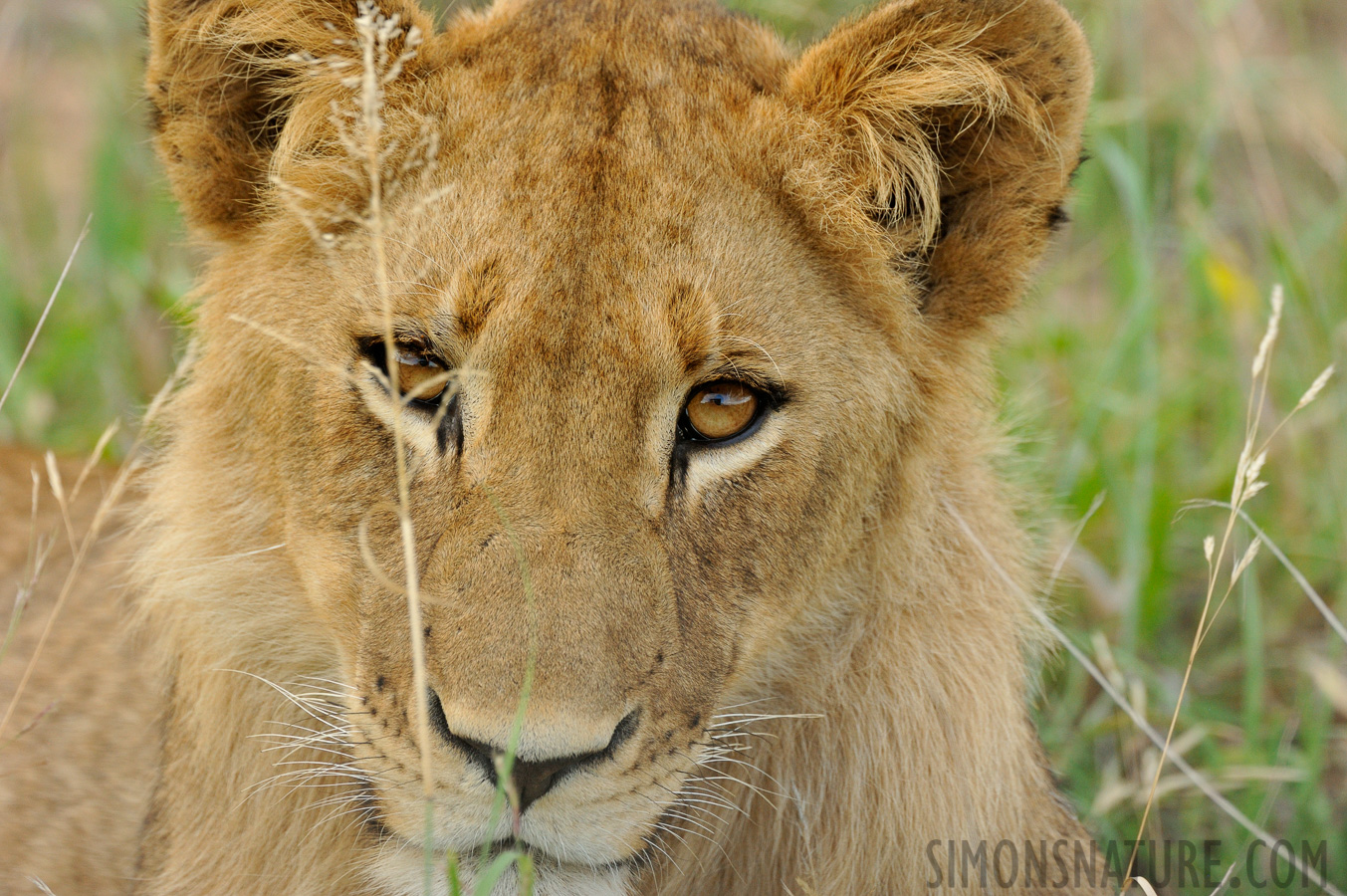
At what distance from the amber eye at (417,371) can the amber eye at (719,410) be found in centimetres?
45

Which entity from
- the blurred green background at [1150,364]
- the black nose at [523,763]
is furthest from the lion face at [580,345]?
the blurred green background at [1150,364]

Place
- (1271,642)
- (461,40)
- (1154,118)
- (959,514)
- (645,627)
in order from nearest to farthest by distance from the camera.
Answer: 1. (645,627)
2. (461,40)
3. (959,514)
4. (1271,642)
5. (1154,118)

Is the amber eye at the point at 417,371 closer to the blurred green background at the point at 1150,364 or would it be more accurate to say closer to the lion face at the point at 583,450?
the lion face at the point at 583,450

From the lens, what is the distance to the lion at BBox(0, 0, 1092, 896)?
241 cm

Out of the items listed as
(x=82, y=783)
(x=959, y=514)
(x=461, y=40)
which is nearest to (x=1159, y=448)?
(x=959, y=514)

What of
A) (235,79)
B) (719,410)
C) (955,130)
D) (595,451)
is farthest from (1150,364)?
(235,79)

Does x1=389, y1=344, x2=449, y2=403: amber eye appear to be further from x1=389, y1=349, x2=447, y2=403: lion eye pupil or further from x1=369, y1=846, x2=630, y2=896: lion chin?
x1=369, y1=846, x2=630, y2=896: lion chin

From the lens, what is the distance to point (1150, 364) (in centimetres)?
496

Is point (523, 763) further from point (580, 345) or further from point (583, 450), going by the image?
point (580, 345)

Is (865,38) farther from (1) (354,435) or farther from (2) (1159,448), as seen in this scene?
(2) (1159,448)

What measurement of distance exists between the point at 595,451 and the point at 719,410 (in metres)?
0.28

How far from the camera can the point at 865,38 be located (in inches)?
109

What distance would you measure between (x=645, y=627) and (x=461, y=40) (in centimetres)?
127

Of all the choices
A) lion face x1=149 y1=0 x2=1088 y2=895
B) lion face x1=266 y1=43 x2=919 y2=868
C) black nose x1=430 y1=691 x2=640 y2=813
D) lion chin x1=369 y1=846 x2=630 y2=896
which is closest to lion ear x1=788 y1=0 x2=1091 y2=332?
lion face x1=149 y1=0 x2=1088 y2=895
